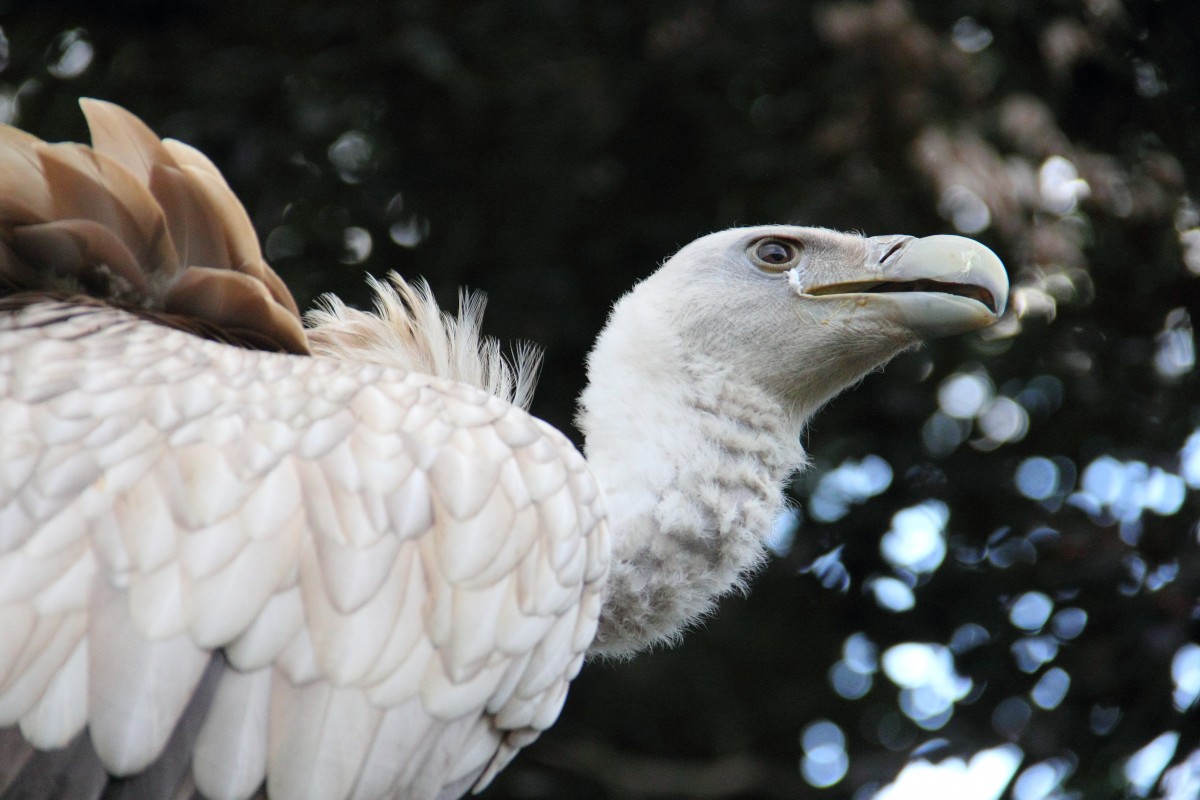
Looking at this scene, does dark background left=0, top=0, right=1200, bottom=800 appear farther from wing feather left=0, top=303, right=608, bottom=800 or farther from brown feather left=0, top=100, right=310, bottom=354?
wing feather left=0, top=303, right=608, bottom=800

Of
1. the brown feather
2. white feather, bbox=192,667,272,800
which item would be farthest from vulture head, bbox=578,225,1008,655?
white feather, bbox=192,667,272,800

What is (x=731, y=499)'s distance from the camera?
2672 mm

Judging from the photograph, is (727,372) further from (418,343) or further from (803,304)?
(418,343)

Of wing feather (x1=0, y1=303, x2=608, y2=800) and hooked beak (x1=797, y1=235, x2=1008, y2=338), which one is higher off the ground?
wing feather (x1=0, y1=303, x2=608, y2=800)

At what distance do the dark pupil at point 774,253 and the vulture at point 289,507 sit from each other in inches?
11.5

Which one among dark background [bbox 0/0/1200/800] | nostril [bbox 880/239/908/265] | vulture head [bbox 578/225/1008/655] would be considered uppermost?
nostril [bbox 880/239/908/265]

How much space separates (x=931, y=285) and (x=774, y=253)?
14.3 inches

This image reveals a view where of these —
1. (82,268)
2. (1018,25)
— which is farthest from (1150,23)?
(82,268)

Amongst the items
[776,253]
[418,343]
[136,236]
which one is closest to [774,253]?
[776,253]

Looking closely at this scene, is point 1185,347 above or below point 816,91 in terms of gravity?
below

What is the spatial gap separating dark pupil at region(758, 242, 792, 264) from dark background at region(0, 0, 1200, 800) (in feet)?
5.31

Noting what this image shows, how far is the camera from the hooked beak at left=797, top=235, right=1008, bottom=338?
276 cm

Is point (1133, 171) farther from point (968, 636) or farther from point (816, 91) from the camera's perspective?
point (968, 636)

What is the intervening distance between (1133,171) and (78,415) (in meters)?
3.89
